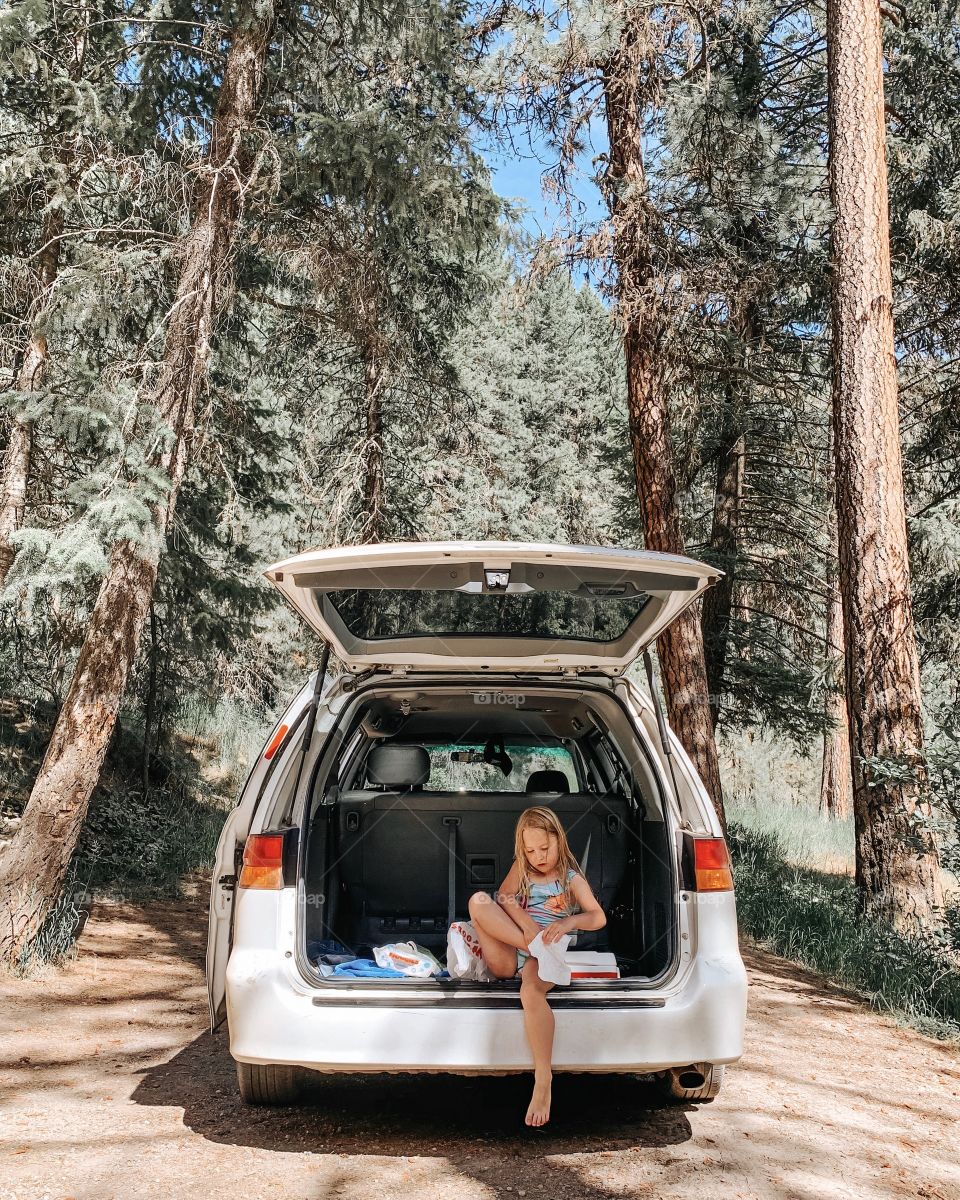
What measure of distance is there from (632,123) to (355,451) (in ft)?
19.9

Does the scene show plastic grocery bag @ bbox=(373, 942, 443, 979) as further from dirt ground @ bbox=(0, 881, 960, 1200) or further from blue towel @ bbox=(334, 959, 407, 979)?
dirt ground @ bbox=(0, 881, 960, 1200)

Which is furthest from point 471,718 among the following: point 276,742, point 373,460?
point 373,460

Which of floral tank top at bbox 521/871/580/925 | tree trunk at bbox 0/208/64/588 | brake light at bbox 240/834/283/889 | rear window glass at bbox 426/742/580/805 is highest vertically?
tree trunk at bbox 0/208/64/588

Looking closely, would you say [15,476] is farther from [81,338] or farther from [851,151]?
[851,151]

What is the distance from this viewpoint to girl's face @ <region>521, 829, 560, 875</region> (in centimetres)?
438

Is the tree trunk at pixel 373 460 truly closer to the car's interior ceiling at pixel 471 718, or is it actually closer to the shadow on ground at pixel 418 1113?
the car's interior ceiling at pixel 471 718

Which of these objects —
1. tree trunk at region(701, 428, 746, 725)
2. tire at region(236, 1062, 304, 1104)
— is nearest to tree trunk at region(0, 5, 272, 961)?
tire at region(236, 1062, 304, 1104)

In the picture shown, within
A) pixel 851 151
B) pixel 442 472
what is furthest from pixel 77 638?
pixel 442 472

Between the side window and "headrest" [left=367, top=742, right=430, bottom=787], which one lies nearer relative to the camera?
"headrest" [left=367, top=742, right=430, bottom=787]

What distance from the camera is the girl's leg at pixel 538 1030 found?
3836 millimetres

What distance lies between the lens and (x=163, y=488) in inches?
304

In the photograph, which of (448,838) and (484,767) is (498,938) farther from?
(484,767)

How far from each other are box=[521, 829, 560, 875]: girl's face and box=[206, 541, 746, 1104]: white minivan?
448 mm

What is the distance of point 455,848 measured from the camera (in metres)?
5.26
